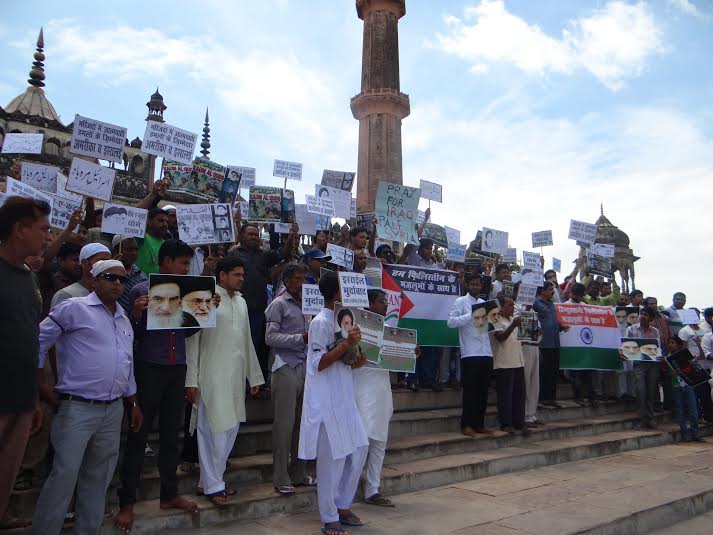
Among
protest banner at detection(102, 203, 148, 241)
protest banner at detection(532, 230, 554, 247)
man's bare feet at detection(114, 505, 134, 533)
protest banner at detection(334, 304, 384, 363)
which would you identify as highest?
protest banner at detection(532, 230, 554, 247)

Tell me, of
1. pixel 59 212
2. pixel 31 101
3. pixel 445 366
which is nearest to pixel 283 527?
pixel 59 212

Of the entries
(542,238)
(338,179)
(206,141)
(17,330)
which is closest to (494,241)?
(542,238)

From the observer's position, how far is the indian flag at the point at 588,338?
31.8 feet

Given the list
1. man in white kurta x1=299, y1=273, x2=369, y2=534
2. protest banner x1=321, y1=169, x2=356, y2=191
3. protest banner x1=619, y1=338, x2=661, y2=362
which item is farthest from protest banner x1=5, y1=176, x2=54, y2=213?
protest banner x1=619, y1=338, x2=661, y2=362

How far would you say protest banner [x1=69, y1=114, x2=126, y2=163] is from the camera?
6.45 meters

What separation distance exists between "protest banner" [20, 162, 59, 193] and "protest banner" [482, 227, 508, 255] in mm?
7378

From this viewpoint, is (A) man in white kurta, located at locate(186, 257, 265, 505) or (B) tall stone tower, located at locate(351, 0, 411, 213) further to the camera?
(B) tall stone tower, located at locate(351, 0, 411, 213)

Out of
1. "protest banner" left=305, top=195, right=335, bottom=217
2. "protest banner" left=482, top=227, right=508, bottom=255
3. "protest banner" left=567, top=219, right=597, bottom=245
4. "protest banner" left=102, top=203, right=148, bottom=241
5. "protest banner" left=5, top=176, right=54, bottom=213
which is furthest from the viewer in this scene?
"protest banner" left=567, top=219, right=597, bottom=245

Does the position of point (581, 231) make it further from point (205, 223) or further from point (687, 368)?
point (205, 223)

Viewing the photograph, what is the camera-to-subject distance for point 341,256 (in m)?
6.92

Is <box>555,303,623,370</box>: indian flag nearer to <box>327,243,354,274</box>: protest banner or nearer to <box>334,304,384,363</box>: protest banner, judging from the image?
<box>327,243,354,274</box>: protest banner

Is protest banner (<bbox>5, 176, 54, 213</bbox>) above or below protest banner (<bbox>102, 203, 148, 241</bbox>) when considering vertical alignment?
above

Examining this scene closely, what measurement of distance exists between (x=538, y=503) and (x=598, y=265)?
25.1ft

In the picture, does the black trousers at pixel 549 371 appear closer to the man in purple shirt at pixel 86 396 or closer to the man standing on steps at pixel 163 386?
the man standing on steps at pixel 163 386
